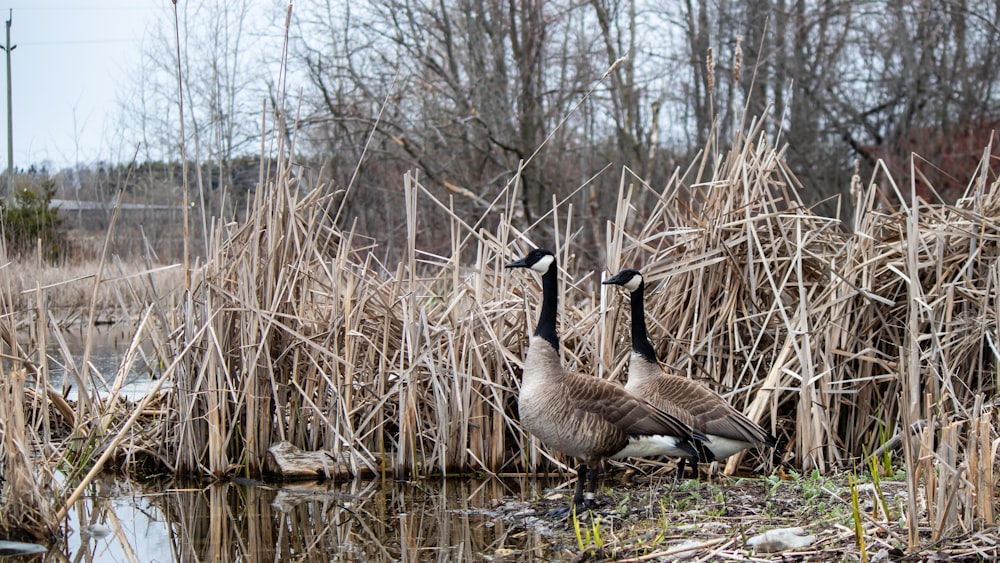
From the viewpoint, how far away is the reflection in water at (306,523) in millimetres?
4664

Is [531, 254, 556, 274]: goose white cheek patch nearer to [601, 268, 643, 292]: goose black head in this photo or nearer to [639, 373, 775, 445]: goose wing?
[601, 268, 643, 292]: goose black head

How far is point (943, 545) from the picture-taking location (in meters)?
3.46

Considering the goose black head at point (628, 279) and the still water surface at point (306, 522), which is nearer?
the still water surface at point (306, 522)

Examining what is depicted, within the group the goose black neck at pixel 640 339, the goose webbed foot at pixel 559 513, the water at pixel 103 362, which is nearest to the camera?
the goose webbed foot at pixel 559 513

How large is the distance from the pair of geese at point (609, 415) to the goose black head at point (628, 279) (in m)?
0.41

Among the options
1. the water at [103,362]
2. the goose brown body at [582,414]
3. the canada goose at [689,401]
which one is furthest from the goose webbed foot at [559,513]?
the water at [103,362]

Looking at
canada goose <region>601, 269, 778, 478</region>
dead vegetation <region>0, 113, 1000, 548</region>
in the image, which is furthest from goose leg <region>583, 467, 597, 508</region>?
dead vegetation <region>0, 113, 1000, 548</region>

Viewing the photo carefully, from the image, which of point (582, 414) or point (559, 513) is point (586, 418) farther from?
point (559, 513)

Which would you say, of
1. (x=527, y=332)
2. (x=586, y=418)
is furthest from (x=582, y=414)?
(x=527, y=332)

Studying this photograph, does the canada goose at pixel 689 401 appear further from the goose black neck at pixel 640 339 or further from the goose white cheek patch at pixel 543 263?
the goose white cheek patch at pixel 543 263

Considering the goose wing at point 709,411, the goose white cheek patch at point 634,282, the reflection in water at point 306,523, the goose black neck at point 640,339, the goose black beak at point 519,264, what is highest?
the goose black beak at point 519,264

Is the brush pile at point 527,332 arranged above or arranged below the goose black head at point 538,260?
below

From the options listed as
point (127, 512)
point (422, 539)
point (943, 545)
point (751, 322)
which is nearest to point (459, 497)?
point (422, 539)

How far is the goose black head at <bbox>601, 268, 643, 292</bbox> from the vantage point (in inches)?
227
